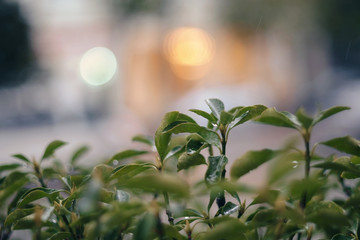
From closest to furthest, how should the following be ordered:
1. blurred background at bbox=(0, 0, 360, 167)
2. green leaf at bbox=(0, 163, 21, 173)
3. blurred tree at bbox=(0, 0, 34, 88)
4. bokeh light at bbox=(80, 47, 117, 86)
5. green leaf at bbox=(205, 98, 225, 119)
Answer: green leaf at bbox=(205, 98, 225, 119) < green leaf at bbox=(0, 163, 21, 173) < blurred tree at bbox=(0, 0, 34, 88) < blurred background at bbox=(0, 0, 360, 167) < bokeh light at bbox=(80, 47, 117, 86)

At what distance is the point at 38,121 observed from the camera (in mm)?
12562

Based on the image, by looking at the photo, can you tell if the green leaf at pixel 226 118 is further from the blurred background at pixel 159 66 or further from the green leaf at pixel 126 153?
the blurred background at pixel 159 66

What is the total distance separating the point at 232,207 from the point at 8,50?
8.95m

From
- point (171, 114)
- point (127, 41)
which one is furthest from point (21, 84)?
point (171, 114)

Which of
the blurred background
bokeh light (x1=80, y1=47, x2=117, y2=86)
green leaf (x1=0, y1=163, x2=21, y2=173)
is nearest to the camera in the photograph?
green leaf (x1=0, y1=163, x2=21, y2=173)

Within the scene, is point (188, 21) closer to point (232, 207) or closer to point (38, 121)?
point (38, 121)

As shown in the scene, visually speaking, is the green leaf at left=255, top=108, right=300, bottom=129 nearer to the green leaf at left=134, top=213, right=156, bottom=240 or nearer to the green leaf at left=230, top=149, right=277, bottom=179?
the green leaf at left=230, top=149, right=277, bottom=179

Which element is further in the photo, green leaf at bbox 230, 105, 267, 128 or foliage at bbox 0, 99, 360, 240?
green leaf at bbox 230, 105, 267, 128

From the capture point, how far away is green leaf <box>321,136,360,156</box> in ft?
1.85

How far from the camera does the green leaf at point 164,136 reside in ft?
2.07

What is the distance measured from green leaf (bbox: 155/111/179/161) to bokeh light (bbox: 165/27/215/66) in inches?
576

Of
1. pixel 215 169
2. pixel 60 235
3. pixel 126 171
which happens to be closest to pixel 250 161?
pixel 215 169

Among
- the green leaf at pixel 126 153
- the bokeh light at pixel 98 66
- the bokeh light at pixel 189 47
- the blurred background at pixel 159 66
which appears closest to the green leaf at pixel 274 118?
the green leaf at pixel 126 153

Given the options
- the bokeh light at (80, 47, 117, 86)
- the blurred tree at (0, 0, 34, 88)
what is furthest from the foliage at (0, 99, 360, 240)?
the bokeh light at (80, 47, 117, 86)
